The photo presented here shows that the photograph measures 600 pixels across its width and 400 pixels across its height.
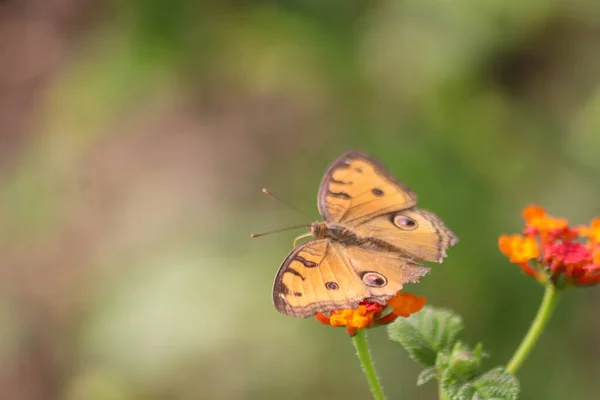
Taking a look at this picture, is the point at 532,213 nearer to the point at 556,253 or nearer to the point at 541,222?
the point at 541,222

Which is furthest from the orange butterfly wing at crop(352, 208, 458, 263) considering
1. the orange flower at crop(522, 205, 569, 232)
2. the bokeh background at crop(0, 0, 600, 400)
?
the bokeh background at crop(0, 0, 600, 400)

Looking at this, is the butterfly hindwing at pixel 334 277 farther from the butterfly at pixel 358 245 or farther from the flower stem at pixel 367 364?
the flower stem at pixel 367 364

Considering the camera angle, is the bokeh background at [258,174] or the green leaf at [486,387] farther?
the bokeh background at [258,174]

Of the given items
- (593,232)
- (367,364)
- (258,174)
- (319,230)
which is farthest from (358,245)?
(258,174)

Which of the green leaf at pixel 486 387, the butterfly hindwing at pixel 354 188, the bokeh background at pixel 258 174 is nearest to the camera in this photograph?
the green leaf at pixel 486 387

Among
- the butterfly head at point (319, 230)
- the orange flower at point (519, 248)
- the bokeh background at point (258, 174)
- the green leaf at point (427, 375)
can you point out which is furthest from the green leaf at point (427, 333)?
the bokeh background at point (258, 174)

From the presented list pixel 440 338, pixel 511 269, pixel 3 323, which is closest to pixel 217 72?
pixel 3 323

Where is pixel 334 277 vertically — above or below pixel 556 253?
below
